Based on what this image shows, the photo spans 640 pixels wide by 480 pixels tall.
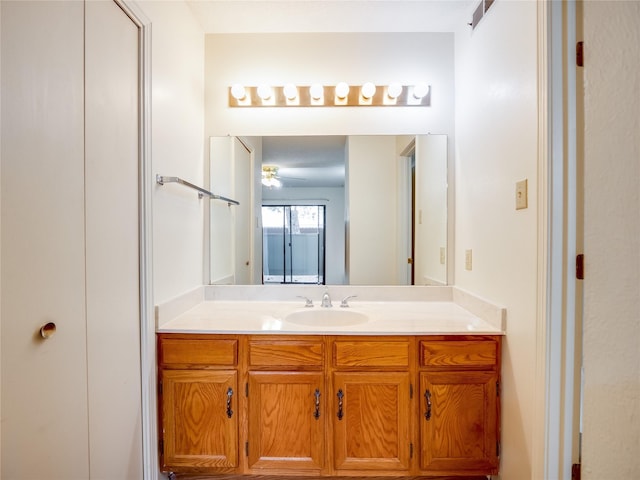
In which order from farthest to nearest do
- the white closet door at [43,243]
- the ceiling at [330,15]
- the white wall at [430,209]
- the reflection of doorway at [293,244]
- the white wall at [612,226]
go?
the reflection of doorway at [293,244], the white wall at [430,209], the ceiling at [330,15], the white wall at [612,226], the white closet door at [43,243]

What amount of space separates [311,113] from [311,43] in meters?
0.42

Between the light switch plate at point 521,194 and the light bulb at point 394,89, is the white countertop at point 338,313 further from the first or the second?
the light bulb at point 394,89

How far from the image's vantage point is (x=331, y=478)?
1545 millimetres

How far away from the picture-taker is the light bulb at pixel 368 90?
183 centimetres

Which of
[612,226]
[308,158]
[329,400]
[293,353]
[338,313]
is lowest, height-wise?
[329,400]

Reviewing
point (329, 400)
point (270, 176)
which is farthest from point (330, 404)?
point (270, 176)

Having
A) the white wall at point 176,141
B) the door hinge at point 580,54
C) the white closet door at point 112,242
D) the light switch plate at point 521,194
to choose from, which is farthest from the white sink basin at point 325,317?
the door hinge at point 580,54

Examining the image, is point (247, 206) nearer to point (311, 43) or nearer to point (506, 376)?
point (311, 43)

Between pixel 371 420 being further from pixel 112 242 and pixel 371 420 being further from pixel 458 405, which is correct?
pixel 112 242

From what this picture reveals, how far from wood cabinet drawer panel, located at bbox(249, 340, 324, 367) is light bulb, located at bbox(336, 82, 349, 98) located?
1.42 meters

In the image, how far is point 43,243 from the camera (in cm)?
88

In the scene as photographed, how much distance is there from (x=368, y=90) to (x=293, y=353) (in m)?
1.53

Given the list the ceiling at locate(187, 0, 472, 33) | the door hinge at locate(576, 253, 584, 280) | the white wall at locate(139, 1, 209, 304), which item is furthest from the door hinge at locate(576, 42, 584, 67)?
the white wall at locate(139, 1, 209, 304)

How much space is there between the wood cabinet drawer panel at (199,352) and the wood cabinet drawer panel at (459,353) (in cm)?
88
